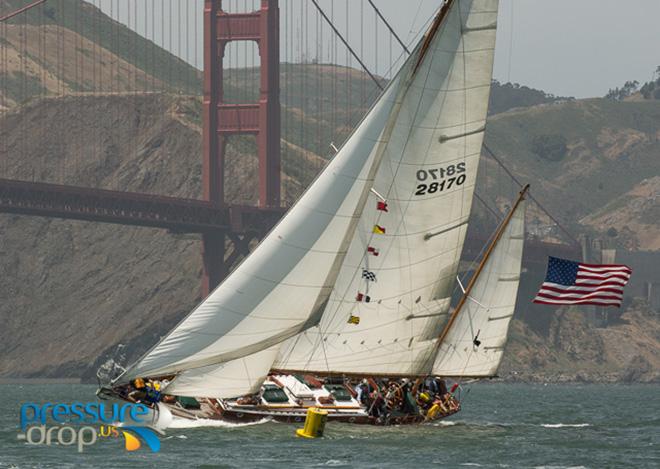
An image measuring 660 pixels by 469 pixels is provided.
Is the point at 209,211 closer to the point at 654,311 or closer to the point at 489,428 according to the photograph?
the point at 654,311

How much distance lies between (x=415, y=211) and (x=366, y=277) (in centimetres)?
171

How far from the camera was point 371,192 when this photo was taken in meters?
37.7

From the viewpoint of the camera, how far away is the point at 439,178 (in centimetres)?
3834

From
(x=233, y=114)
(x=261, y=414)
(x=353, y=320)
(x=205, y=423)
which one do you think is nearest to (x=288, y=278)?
(x=353, y=320)

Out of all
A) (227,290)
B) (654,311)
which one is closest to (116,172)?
(654,311)

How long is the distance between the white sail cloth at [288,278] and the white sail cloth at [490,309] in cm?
580

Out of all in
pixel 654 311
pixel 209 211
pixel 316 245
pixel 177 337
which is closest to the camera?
pixel 177 337

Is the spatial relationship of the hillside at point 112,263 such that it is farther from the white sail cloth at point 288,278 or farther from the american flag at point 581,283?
the white sail cloth at point 288,278

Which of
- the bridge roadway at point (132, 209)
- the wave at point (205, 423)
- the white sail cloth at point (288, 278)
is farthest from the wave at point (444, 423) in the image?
the bridge roadway at point (132, 209)

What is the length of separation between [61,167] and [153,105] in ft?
26.0

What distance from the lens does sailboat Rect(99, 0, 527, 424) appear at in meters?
35.2

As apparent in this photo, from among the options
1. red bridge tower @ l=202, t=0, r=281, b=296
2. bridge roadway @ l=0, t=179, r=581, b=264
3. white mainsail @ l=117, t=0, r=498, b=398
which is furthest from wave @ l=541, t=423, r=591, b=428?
red bridge tower @ l=202, t=0, r=281, b=296

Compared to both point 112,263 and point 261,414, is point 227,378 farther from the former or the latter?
point 112,263

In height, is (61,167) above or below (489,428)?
above
